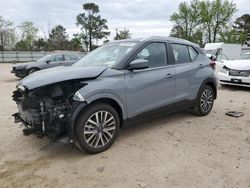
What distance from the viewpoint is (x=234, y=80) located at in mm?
8594

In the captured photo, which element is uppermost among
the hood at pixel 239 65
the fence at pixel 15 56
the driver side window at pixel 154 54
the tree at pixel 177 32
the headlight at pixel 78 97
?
the tree at pixel 177 32

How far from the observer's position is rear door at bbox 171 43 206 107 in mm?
4734

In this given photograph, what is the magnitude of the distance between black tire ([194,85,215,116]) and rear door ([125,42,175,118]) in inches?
37.3

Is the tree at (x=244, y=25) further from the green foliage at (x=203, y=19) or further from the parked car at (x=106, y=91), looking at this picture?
the parked car at (x=106, y=91)

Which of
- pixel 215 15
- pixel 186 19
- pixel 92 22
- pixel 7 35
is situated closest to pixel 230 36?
pixel 215 15

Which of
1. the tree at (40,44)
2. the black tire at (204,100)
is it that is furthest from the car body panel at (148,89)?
the tree at (40,44)

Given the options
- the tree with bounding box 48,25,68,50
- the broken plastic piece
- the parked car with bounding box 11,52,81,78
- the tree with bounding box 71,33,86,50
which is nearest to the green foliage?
the tree with bounding box 71,33,86,50

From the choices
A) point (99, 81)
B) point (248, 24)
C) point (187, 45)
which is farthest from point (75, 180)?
point (248, 24)

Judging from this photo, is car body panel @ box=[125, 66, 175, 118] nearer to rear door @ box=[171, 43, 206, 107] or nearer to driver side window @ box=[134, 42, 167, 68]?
driver side window @ box=[134, 42, 167, 68]

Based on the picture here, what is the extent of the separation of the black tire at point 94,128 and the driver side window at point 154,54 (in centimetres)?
108

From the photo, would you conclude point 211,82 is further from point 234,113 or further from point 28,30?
point 28,30

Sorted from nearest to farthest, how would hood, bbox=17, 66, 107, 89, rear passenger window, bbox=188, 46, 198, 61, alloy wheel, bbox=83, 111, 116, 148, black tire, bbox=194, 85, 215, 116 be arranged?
hood, bbox=17, 66, 107, 89
alloy wheel, bbox=83, 111, 116, 148
rear passenger window, bbox=188, 46, 198, 61
black tire, bbox=194, 85, 215, 116

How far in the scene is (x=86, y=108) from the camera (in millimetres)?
3449

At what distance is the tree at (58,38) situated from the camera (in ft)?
186
